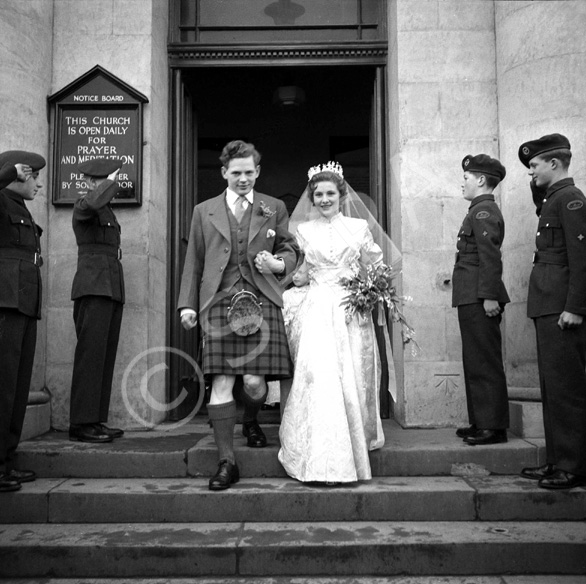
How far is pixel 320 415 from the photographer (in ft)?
16.0

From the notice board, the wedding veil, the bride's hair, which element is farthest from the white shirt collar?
the notice board

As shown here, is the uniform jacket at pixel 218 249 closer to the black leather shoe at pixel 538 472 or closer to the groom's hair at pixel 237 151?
the groom's hair at pixel 237 151

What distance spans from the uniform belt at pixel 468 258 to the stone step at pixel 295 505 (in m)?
1.80

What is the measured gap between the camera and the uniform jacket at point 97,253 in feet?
18.5

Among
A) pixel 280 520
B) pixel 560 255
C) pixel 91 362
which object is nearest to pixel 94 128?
pixel 91 362

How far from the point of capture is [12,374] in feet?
16.2

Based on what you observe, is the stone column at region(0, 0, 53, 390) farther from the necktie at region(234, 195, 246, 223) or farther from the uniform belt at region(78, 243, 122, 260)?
the necktie at region(234, 195, 246, 223)

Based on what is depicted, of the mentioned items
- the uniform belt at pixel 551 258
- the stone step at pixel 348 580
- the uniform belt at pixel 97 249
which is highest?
the uniform belt at pixel 97 249

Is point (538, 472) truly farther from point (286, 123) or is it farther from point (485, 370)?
point (286, 123)

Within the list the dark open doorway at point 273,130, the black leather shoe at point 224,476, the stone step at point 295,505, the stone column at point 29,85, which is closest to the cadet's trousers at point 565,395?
the stone step at point 295,505

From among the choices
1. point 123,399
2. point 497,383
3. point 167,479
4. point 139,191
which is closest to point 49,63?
point 139,191

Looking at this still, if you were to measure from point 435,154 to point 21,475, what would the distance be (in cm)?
457

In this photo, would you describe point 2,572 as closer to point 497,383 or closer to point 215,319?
point 215,319

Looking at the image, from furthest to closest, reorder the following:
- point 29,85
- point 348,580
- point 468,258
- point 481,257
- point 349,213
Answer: point 29,85
point 349,213
point 468,258
point 481,257
point 348,580
